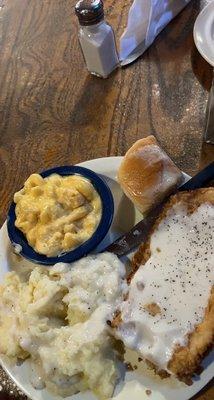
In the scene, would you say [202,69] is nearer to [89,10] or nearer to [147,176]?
[89,10]

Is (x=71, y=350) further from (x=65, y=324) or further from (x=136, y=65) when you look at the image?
(x=136, y=65)

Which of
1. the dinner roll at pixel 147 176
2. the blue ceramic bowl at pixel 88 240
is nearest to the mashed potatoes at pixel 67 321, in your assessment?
the blue ceramic bowl at pixel 88 240

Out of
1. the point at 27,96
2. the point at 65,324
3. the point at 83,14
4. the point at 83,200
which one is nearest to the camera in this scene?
the point at 65,324

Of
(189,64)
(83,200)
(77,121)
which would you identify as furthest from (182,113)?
(83,200)

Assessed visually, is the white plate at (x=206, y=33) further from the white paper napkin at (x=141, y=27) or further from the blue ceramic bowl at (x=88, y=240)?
the blue ceramic bowl at (x=88, y=240)

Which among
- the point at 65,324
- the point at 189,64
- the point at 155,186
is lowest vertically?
the point at 65,324

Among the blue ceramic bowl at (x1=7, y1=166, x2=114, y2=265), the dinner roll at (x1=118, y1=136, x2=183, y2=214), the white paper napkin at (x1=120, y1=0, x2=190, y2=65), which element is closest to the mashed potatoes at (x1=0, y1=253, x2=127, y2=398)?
the blue ceramic bowl at (x1=7, y1=166, x2=114, y2=265)

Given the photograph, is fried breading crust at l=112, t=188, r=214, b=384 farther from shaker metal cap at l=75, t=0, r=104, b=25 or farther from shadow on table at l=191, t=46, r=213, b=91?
shaker metal cap at l=75, t=0, r=104, b=25
